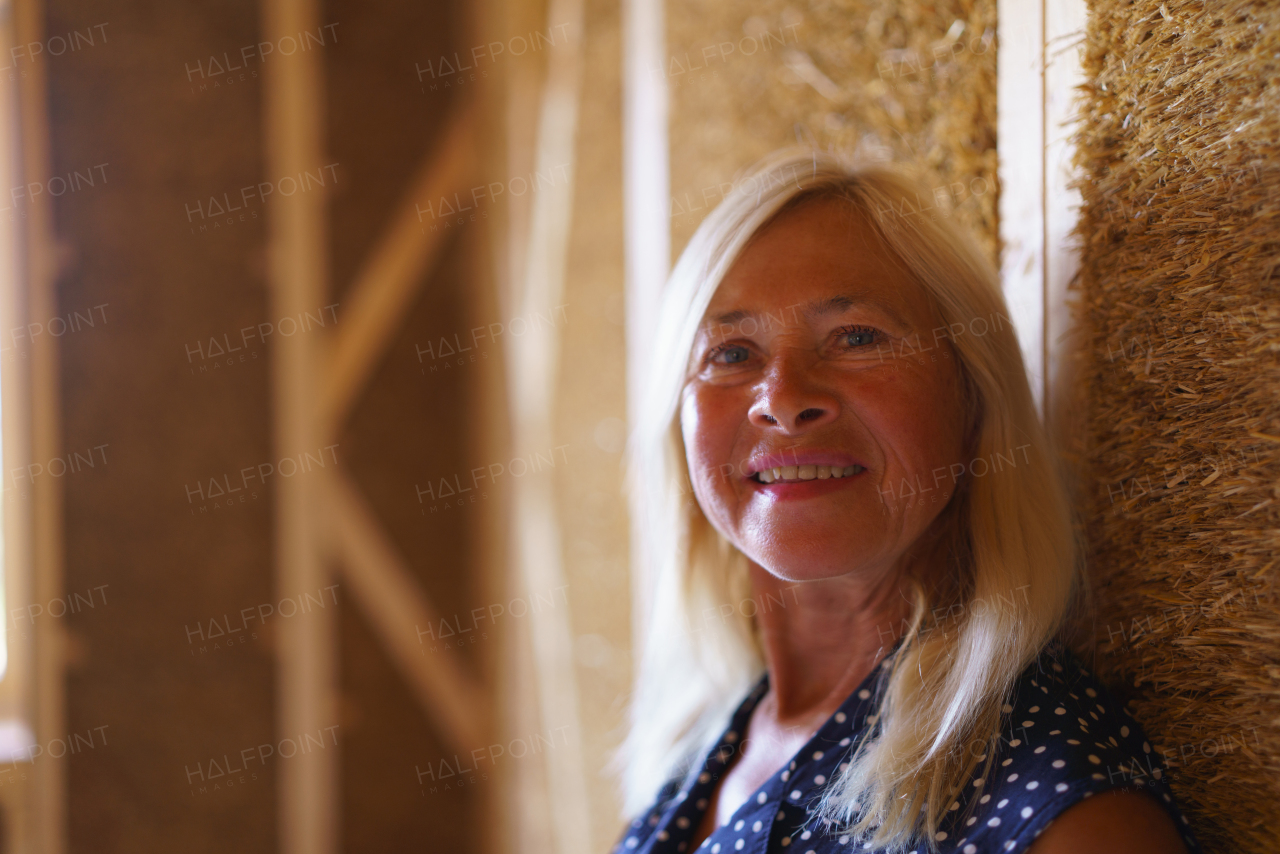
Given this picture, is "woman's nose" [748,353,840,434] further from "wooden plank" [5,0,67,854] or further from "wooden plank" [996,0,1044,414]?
"wooden plank" [5,0,67,854]

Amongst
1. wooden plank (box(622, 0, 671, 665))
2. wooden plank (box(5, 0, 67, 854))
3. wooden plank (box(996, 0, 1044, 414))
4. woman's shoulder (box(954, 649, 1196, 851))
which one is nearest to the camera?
woman's shoulder (box(954, 649, 1196, 851))

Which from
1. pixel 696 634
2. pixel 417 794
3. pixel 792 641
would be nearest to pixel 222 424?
pixel 417 794

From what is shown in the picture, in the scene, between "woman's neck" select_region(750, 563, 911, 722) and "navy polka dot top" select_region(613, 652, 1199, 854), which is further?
"woman's neck" select_region(750, 563, 911, 722)

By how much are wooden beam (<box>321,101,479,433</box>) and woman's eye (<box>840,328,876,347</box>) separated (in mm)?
2126

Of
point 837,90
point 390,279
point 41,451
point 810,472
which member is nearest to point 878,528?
point 810,472

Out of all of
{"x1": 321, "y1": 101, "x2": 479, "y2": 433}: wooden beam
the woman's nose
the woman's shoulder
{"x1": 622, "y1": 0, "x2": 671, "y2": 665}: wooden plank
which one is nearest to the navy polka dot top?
the woman's shoulder

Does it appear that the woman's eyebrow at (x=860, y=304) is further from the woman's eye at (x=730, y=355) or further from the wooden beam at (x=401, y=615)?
the wooden beam at (x=401, y=615)

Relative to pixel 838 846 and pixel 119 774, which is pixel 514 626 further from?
pixel 838 846

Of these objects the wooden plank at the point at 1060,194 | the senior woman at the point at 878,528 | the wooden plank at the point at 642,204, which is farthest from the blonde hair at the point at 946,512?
the wooden plank at the point at 642,204

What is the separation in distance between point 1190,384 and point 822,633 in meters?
0.46

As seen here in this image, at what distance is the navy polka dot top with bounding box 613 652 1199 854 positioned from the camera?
2.25 feet

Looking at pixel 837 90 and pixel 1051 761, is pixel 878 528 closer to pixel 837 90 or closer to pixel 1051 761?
pixel 1051 761

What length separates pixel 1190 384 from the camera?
0.80 m

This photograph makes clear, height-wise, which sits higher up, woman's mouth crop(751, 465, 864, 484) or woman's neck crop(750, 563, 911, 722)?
woman's mouth crop(751, 465, 864, 484)
